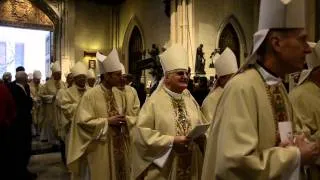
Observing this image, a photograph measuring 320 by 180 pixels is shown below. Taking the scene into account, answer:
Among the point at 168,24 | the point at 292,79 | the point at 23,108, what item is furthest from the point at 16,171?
the point at 168,24

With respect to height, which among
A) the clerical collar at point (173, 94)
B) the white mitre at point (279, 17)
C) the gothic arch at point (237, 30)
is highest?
the gothic arch at point (237, 30)

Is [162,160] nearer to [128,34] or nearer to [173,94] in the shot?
[173,94]

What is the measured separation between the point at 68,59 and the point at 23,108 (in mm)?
10372

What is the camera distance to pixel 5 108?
5617 millimetres

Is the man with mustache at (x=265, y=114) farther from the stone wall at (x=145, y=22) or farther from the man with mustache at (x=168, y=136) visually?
the stone wall at (x=145, y=22)

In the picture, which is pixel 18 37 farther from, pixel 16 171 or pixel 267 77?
pixel 267 77

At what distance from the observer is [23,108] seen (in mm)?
6895

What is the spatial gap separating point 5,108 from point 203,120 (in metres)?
2.86

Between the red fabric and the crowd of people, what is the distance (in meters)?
0.01

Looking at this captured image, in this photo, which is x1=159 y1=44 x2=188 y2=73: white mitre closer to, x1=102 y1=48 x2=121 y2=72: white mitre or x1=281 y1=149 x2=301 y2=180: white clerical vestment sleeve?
x1=102 y1=48 x2=121 y2=72: white mitre

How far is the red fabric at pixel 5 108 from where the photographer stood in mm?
5555

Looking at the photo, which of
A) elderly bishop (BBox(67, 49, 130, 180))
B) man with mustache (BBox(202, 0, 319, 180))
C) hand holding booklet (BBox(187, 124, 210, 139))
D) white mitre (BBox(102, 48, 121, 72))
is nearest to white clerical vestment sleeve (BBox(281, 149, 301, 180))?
man with mustache (BBox(202, 0, 319, 180))

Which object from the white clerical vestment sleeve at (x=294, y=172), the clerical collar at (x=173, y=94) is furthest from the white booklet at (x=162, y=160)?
the white clerical vestment sleeve at (x=294, y=172)

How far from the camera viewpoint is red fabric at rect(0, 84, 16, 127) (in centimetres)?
555
